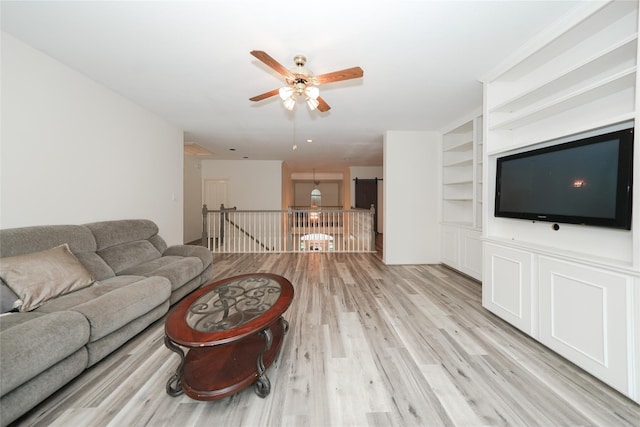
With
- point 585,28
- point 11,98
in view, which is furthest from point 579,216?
point 11,98

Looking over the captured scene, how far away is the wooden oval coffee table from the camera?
4.04ft

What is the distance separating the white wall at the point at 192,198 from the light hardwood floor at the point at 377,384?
15.7ft

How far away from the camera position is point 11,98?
1846mm

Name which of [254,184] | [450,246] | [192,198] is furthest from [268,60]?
[192,198]

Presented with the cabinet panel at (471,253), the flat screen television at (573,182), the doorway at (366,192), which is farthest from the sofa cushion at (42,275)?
the doorway at (366,192)

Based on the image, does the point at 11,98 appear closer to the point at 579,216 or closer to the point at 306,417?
the point at 306,417

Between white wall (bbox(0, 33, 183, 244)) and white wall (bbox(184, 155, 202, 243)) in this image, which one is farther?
white wall (bbox(184, 155, 202, 243))

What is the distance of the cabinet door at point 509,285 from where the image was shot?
6.37ft

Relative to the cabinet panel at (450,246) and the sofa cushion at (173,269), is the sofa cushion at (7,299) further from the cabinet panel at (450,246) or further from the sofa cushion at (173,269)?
the cabinet panel at (450,246)

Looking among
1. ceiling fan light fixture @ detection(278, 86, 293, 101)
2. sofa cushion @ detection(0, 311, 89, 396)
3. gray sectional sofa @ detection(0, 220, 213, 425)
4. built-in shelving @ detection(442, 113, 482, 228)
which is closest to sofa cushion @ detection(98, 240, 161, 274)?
gray sectional sofa @ detection(0, 220, 213, 425)

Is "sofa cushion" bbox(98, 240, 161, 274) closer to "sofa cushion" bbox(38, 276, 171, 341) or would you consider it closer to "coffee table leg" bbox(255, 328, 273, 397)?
"sofa cushion" bbox(38, 276, 171, 341)

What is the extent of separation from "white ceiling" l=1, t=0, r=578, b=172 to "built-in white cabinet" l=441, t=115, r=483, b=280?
68 cm

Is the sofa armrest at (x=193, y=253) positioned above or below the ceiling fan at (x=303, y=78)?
below

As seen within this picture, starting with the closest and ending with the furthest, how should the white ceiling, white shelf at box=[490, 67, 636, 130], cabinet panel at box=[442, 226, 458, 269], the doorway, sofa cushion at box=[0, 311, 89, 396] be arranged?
sofa cushion at box=[0, 311, 89, 396] → white shelf at box=[490, 67, 636, 130] → the white ceiling → cabinet panel at box=[442, 226, 458, 269] → the doorway
